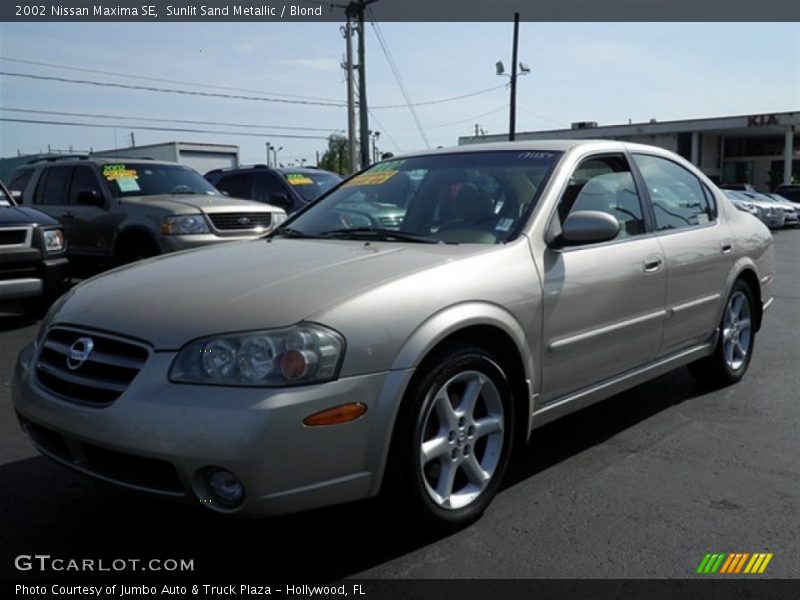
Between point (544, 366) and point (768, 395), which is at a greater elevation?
point (544, 366)

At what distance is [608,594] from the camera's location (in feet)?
8.77

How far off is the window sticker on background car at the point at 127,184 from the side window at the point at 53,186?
1036mm

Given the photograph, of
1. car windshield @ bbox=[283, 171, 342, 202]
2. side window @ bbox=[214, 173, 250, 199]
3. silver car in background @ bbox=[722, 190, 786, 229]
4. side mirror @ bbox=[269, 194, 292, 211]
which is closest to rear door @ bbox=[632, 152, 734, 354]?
side mirror @ bbox=[269, 194, 292, 211]

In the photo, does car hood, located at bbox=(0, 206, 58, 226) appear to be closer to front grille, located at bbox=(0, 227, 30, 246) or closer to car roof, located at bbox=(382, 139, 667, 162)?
front grille, located at bbox=(0, 227, 30, 246)

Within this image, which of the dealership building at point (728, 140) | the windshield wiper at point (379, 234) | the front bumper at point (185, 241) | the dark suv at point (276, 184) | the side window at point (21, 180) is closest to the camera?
the windshield wiper at point (379, 234)

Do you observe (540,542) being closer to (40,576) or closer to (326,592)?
(326,592)

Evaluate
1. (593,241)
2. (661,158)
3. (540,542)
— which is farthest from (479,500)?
(661,158)

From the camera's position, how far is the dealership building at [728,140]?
38.8 m

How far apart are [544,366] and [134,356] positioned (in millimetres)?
1773

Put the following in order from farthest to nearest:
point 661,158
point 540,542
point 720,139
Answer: point 720,139, point 661,158, point 540,542

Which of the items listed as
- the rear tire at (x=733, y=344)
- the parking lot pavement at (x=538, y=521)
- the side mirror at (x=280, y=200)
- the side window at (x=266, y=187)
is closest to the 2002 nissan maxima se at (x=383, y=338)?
the parking lot pavement at (x=538, y=521)

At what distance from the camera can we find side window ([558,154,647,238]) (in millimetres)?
3934

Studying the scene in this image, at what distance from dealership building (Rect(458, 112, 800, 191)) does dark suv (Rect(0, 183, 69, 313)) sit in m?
31.6

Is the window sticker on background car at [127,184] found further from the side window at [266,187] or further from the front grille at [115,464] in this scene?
the front grille at [115,464]
